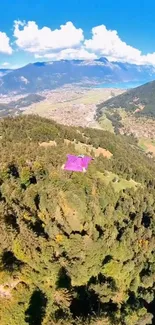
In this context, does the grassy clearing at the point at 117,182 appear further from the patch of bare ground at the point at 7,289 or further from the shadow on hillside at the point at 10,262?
the patch of bare ground at the point at 7,289

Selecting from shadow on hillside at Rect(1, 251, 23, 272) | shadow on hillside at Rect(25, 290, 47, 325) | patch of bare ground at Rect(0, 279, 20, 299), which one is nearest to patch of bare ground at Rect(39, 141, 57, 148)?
shadow on hillside at Rect(1, 251, 23, 272)

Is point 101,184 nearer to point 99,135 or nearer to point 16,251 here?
point 16,251

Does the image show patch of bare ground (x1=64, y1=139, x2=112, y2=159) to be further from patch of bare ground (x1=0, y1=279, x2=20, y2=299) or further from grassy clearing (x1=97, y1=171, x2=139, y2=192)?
patch of bare ground (x1=0, y1=279, x2=20, y2=299)

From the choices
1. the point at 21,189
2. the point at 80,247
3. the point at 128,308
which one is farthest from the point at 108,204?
the point at 128,308

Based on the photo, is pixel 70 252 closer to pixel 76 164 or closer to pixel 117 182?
pixel 76 164

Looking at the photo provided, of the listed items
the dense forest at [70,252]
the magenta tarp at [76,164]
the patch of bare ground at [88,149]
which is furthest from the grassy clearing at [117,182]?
the patch of bare ground at [88,149]

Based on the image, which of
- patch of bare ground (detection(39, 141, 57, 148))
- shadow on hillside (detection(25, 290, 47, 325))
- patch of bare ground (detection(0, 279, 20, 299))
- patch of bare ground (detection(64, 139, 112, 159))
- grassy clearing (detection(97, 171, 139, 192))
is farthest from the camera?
patch of bare ground (detection(64, 139, 112, 159))

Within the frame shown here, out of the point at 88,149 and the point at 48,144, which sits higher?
the point at 48,144

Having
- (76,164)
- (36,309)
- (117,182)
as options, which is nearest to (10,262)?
(36,309)
